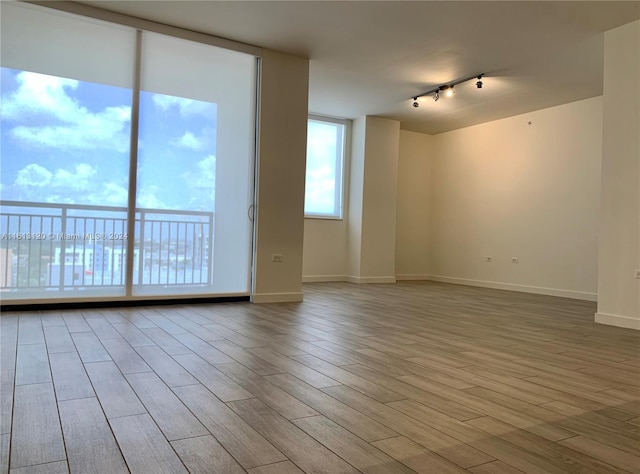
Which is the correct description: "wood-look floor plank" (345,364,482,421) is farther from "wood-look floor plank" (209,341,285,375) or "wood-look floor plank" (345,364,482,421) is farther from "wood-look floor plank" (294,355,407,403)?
"wood-look floor plank" (209,341,285,375)

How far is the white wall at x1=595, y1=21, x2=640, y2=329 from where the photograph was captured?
12.7 ft

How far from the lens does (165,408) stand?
5.72 ft

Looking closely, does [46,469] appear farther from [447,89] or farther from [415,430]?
[447,89]

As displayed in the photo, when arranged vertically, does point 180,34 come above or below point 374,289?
above

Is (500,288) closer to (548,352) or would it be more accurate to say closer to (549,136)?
(549,136)

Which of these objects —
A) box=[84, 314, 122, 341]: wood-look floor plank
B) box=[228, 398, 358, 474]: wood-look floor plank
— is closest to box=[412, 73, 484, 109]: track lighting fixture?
box=[84, 314, 122, 341]: wood-look floor plank

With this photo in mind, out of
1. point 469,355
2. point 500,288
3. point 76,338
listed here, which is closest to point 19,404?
point 76,338

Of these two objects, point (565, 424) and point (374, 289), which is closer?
point (565, 424)

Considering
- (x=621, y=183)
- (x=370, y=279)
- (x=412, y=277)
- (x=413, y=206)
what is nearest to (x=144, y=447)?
(x=621, y=183)

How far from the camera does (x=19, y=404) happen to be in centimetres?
174

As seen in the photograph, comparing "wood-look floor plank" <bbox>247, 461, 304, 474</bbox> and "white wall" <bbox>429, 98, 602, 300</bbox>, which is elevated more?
"white wall" <bbox>429, 98, 602, 300</bbox>

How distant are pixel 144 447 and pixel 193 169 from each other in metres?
3.50

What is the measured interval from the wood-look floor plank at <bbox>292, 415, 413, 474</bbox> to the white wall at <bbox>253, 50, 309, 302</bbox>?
125 inches

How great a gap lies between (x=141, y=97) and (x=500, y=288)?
5973mm
